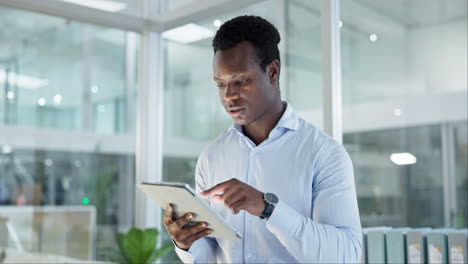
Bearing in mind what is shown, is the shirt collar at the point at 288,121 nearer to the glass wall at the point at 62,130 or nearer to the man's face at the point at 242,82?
the man's face at the point at 242,82

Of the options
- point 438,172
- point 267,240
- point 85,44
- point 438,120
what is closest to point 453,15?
point 438,120

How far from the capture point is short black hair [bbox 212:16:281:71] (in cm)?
157

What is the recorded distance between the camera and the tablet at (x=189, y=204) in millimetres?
1288

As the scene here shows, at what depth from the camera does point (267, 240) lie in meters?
1.55

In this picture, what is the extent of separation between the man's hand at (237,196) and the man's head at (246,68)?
0.30 m

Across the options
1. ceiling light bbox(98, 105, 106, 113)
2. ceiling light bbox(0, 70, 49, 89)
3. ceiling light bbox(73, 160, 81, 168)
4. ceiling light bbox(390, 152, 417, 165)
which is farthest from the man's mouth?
ceiling light bbox(73, 160, 81, 168)

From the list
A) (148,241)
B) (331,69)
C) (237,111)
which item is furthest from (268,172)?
(148,241)

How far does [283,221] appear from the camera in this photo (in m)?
1.33

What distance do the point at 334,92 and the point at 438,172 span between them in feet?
2.43

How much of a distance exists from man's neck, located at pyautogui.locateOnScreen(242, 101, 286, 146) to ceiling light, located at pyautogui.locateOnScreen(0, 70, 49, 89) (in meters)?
3.04

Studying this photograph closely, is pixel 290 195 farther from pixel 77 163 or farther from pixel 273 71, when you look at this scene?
pixel 77 163

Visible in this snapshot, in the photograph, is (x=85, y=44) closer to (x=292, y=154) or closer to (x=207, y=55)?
(x=207, y=55)

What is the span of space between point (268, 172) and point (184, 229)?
1.02ft

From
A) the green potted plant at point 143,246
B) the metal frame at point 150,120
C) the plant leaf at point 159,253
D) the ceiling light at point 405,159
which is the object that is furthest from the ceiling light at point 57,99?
the ceiling light at point 405,159
